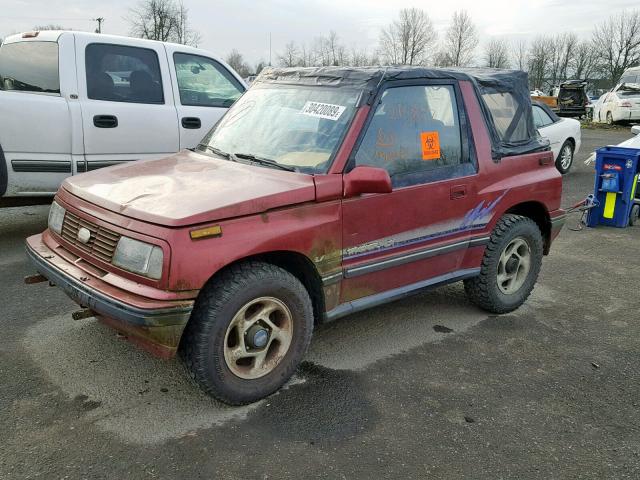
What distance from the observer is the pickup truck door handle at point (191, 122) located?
625 centimetres

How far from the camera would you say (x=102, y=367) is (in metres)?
3.47

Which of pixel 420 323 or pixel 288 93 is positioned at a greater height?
pixel 288 93

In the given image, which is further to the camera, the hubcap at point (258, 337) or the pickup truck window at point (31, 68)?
the pickup truck window at point (31, 68)

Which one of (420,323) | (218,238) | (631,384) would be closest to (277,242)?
(218,238)

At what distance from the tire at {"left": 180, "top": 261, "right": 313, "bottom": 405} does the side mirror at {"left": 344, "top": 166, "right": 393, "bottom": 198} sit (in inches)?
23.6

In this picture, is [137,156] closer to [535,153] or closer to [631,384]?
[535,153]

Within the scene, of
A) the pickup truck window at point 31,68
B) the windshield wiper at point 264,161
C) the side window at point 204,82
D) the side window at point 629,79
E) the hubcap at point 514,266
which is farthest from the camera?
the side window at point 629,79

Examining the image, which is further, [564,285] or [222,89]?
[222,89]

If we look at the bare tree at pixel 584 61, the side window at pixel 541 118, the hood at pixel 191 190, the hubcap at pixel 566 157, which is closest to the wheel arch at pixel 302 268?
the hood at pixel 191 190

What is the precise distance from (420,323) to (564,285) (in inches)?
71.0

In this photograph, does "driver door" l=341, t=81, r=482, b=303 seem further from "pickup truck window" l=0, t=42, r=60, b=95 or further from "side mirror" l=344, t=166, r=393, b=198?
"pickup truck window" l=0, t=42, r=60, b=95

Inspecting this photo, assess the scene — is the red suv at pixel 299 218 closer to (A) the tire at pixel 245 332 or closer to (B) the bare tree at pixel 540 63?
(A) the tire at pixel 245 332

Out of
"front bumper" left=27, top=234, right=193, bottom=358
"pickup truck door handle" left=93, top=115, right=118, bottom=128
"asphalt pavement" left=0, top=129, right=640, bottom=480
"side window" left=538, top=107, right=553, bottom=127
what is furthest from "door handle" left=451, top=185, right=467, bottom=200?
"side window" left=538, top=107, right=553, bottom=127

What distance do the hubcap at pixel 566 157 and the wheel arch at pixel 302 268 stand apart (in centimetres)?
972
